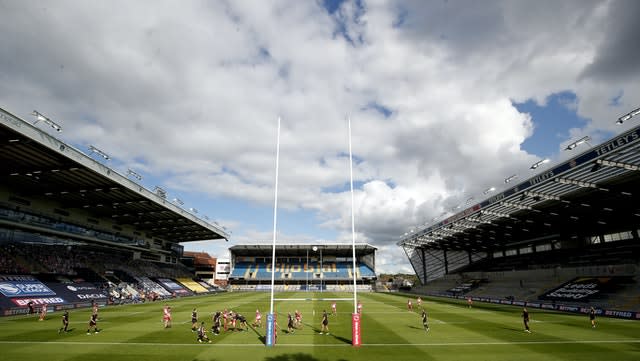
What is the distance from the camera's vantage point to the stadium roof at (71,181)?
97.3 ft

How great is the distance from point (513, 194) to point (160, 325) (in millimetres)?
41565

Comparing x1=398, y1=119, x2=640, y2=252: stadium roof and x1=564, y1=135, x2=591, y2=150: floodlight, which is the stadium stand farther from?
x1=564, y1=135, x2=591, y2=150: floodlight

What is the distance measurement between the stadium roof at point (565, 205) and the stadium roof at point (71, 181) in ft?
153

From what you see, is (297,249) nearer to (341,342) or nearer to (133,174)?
(133,174)

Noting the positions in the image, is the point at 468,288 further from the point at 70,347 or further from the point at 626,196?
the point at 70,347

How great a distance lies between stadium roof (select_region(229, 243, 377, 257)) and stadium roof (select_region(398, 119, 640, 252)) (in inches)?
1186

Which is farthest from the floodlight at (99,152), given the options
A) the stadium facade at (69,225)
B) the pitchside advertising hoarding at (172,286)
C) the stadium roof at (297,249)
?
the stadium roof at (297,249)

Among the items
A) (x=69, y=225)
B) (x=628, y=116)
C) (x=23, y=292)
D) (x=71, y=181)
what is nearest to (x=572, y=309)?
(x=628, y=116)

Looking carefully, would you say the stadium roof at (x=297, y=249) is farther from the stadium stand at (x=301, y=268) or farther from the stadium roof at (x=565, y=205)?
the stadium roof at (x=565, y=205)

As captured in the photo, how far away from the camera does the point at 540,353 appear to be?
59.4 feet

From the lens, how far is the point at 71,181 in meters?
41.4

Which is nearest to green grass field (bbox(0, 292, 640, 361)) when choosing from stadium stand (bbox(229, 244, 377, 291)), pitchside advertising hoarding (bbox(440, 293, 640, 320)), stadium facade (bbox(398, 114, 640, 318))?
pitchside advertising hoarding (bbox(440, 293, 640, 320))

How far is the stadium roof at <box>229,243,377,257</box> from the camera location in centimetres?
10119

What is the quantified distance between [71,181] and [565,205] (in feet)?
208
